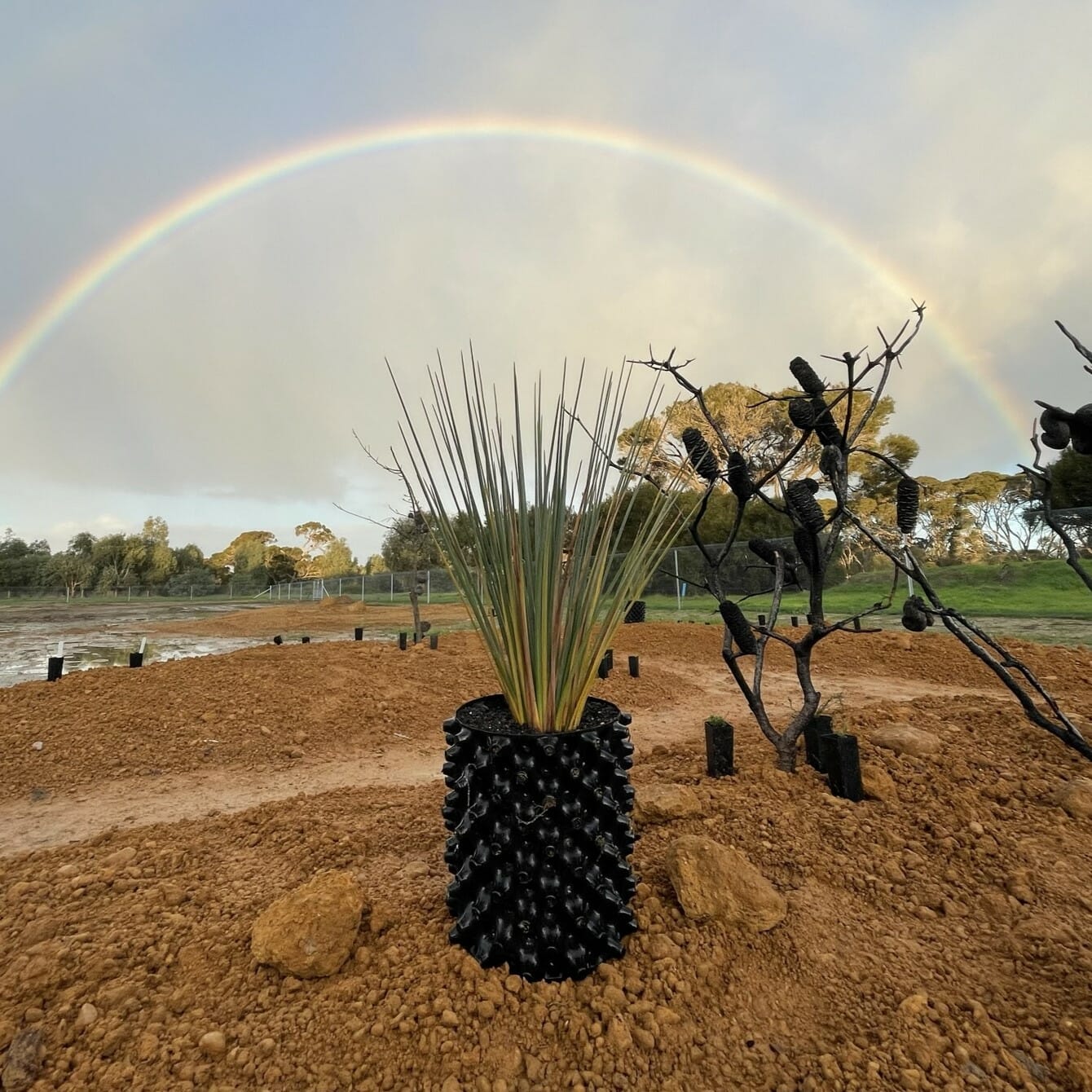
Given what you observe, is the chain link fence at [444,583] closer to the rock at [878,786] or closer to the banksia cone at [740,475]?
the banksia cone at [740,475]

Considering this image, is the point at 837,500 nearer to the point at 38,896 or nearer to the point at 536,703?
the point at 536,703

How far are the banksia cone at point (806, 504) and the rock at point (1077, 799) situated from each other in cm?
127

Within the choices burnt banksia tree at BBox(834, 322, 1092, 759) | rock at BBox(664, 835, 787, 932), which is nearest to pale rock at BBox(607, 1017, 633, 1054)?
rock at BBox(664, 835, 787, 932)

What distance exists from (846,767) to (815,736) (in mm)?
328

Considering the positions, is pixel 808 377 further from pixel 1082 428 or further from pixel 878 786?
pixel 878 786

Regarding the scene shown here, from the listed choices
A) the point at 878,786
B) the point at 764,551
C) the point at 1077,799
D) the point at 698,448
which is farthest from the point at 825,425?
the point at 1077,799

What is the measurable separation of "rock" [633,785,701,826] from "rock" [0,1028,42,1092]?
165cm

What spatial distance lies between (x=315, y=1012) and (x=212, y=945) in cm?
43

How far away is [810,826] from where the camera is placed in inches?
78.5

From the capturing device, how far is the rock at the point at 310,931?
4.53ft

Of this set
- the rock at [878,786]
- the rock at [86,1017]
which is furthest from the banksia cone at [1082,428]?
the rock at [86,1017]

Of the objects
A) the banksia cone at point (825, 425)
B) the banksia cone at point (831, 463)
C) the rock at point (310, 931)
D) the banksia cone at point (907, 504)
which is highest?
the banksia cone at point (825, 425)

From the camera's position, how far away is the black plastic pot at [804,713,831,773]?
250 cm

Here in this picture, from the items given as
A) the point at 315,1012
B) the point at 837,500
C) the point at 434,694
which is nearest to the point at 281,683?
the point at 434,694
